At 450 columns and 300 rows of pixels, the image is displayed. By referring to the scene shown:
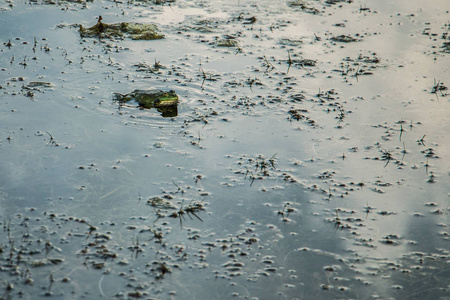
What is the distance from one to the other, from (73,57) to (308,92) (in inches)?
136

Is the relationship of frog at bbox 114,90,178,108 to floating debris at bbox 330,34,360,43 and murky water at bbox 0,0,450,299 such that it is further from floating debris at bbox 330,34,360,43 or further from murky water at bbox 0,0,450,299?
floating debris at bbox 330,34,360,43

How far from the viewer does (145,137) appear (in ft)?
19.6

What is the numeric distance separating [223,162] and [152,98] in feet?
5.33

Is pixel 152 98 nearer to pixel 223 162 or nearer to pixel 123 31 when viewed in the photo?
pixel 223 162

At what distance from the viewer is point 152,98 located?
6.70 m

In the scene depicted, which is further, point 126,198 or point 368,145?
point 368,145

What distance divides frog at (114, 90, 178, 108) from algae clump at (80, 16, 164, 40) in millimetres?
2111

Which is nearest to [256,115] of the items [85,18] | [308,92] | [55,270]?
[308,92]

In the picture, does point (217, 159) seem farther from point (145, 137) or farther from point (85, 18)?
point (85, 18)

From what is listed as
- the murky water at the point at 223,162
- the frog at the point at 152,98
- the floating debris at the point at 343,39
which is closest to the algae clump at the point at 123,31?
the murky water at the point at 223,162

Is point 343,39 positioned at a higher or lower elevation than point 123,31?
higher

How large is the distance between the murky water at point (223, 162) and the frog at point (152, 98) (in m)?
0.13

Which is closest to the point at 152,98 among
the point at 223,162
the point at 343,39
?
the point at 223,162

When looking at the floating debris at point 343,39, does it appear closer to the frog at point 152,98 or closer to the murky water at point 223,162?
the murky water at point 223,162
